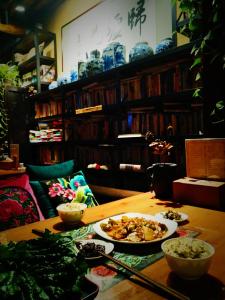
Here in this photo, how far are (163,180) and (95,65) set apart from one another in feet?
7.16

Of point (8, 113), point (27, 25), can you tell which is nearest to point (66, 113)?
point (8, 113)

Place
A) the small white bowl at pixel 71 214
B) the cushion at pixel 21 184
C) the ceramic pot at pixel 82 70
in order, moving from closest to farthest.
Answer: the small white bowl at pixel 71 214
the cushion at pixel 21 184
the ceramic pot at pixel 82 70

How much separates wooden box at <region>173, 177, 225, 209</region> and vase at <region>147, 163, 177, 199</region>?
0.18 feet

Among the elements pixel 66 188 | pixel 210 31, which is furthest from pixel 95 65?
pixel 66 188

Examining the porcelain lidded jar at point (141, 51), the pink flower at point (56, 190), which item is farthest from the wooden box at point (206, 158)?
the porcelain lidded jar at point (141, 51)

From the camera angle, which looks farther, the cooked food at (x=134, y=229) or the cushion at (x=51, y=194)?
the cushion at (x=51, y=194)

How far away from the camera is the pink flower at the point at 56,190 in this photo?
199 centimetres

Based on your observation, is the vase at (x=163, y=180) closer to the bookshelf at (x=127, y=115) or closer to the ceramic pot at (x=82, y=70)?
the bookshelf at (x=127, y=115)

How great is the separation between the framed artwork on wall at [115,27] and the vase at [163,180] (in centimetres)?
183

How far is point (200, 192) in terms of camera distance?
1719 millimetres

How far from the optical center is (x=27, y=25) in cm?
544

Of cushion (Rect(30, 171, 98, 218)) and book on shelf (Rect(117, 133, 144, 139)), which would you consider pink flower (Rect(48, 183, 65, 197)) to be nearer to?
cushion (Rect(30, 171, 98, 218))

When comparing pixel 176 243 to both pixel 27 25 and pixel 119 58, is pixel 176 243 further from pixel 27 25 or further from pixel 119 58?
pixel 27 25

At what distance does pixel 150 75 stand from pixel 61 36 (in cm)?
248
